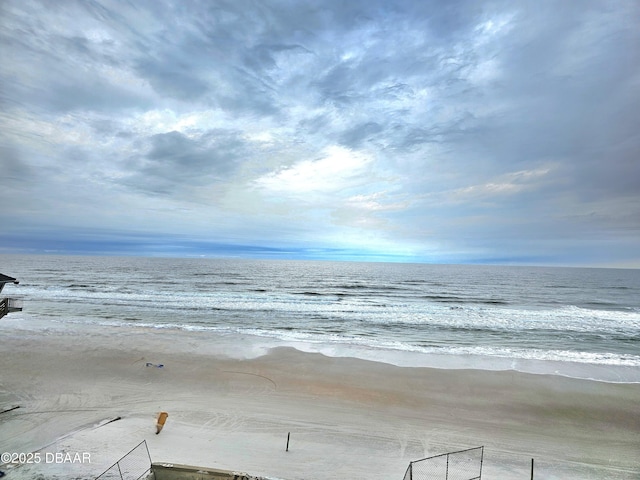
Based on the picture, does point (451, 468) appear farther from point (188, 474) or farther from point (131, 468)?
point (131, 468)

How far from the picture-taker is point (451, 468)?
9.55m

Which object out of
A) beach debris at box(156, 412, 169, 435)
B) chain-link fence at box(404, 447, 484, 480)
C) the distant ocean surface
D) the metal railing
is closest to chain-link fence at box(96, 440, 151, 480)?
beach debris at box(156, 412, 169, 435)

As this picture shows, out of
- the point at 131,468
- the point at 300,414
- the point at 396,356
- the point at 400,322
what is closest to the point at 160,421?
the point at 131,468

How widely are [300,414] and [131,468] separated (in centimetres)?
604

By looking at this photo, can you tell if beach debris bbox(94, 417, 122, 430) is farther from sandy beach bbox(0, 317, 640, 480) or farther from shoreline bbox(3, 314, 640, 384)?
shoreline bbox(3, 314, 640, 384)

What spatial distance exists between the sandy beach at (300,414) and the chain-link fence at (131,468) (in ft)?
1.53

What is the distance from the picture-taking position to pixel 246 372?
58.6 ft

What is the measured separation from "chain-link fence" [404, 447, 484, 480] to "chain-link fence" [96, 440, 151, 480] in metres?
7.12

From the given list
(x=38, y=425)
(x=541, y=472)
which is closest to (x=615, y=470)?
(x=541, y=472)

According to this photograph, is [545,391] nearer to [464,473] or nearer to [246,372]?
[464,473]

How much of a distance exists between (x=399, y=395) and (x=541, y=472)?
249 inches

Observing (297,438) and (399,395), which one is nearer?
(297,438)

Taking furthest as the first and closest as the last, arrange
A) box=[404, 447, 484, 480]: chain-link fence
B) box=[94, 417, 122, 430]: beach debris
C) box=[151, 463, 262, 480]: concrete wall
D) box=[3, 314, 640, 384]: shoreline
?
box=[3, 314, 640, 384]: shoreline, box=[94, 417, 122, 430]: beach debris, box=[404, 447, 484, 480]: chain-link fence, box=[151, 463, 262, 480]: concrete wall

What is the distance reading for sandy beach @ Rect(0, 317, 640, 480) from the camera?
9867 mm
